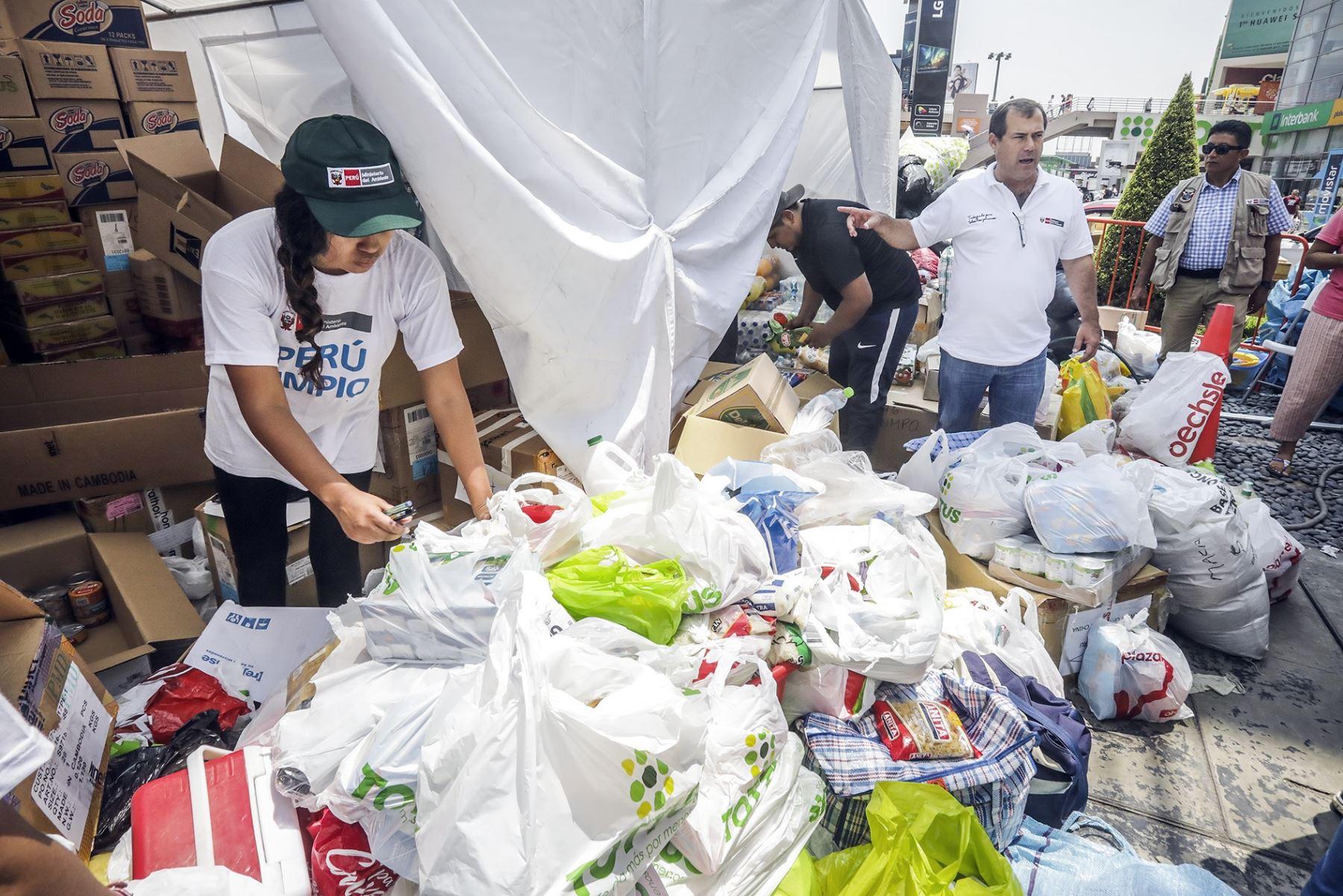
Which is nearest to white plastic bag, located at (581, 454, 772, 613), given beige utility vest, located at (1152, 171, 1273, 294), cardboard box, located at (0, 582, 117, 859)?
cardboard box, located at (0, 582, 117, 859)

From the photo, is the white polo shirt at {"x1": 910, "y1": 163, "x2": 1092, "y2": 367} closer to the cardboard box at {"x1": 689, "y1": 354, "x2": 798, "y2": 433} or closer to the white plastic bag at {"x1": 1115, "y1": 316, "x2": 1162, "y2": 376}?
the cardboard box at {"x1": 689, "y1": 354, "x2": 798, "y2": 433}

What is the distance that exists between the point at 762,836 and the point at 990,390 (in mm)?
2453

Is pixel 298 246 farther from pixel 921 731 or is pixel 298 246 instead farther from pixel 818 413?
pixel 818 413

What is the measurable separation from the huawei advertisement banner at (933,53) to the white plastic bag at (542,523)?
11450 millimetres

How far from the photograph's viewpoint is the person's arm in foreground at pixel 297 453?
5.37 feet

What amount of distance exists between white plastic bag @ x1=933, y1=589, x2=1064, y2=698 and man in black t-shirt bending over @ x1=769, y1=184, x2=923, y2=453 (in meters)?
1.51

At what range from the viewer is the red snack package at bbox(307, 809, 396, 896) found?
1.31 meters

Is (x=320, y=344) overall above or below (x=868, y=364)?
above

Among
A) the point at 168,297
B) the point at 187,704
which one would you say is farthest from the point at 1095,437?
the point at 168,297

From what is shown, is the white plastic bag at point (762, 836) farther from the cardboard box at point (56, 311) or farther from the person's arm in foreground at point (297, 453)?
the cardboard box at point (56, 311)

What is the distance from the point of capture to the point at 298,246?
167 cm

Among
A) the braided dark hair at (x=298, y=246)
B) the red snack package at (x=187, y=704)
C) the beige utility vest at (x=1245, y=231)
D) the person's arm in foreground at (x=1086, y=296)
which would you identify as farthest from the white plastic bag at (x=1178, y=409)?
the red snack package at (x=187, y=704)

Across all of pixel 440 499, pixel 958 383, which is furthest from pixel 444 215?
pixel 958 383

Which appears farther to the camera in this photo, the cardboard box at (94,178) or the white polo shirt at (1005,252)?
the cardboard box at (94,178)
